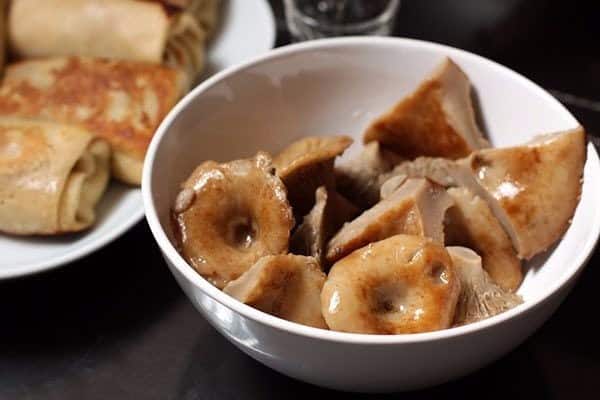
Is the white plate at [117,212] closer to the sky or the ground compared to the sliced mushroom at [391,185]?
closer to the ground

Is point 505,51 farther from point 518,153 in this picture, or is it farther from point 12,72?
point 12,72

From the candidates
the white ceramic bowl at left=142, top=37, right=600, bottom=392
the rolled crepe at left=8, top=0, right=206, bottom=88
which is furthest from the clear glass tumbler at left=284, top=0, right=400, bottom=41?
the white ceramic bowl at left=142, top=37, right=600, bottom=392

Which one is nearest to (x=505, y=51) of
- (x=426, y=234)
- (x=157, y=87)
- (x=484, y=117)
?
(x=484, y=117)

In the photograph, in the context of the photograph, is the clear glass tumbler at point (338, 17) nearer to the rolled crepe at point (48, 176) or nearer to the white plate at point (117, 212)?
the white plate at point (117, 212)

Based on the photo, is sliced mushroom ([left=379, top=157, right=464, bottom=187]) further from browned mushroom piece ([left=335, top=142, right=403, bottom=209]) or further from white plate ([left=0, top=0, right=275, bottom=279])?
white plate ([left=0, top=0, right=275, bottom=279])

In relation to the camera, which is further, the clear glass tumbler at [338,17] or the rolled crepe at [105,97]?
the clear glass tumbler at [338,17]

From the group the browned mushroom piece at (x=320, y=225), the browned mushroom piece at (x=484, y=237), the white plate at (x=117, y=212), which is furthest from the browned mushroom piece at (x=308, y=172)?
the white plate at (x=117, y=212)
